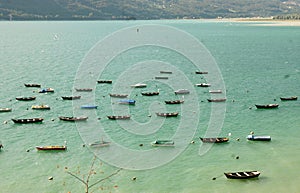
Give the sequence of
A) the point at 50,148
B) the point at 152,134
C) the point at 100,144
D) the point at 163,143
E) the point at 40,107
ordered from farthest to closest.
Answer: the point at 40,107
the point at 152,134
the point at 163,143
the point at 100,144
the point at 50,148

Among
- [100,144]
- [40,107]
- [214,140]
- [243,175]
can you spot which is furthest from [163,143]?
[40,107]

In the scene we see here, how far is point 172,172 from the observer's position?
47.3 metres

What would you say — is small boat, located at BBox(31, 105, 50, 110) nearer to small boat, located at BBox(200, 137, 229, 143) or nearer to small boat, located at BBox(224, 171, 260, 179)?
small boat, located at BBox(200, 137, 229, 143)

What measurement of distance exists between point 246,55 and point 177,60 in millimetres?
31762

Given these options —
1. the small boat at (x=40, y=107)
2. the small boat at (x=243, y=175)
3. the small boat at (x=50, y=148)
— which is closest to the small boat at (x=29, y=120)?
the small boat at (x=40, y=107)

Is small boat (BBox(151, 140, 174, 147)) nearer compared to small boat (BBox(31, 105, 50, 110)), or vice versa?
small boat (BBox(151, 140, 174, 147))

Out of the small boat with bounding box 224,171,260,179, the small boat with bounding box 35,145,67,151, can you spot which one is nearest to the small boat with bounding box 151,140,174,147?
the small boat with bounding box 224,171,260,179

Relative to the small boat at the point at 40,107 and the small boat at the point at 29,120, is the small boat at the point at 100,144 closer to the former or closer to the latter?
the small boat at the point at 29,120

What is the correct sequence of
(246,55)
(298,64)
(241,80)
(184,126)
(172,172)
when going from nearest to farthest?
A: (172,172), (184,126), (241,80), (298,64), (246,55)

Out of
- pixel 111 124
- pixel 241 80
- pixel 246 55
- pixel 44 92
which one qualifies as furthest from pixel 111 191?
pixel 246 55

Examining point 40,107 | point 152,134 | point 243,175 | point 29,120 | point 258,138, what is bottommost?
point 152,134

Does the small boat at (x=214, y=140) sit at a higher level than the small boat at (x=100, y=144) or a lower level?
higher

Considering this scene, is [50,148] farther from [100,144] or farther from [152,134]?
[152,134]

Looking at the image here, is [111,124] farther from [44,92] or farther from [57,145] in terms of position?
[44,92]
